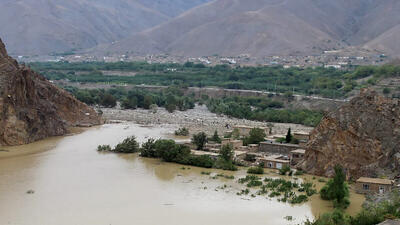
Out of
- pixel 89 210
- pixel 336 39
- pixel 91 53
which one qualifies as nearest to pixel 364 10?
pixel 336 39

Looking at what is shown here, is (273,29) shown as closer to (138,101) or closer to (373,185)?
(138,101)

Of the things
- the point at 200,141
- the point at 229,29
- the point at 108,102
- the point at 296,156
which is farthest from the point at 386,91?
the point at 229,29

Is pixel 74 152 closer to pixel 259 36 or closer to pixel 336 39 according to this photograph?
pixel 259 36

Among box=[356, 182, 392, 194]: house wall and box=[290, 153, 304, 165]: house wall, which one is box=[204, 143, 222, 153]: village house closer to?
box=[290, 153, 304, 165]: house wall

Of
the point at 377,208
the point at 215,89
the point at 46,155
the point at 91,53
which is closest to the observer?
the point at 377,208

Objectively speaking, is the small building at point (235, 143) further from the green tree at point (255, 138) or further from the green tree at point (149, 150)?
the green tree at point (149, 150)

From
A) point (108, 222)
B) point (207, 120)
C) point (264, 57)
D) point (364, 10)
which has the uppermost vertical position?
point (364, 10)
